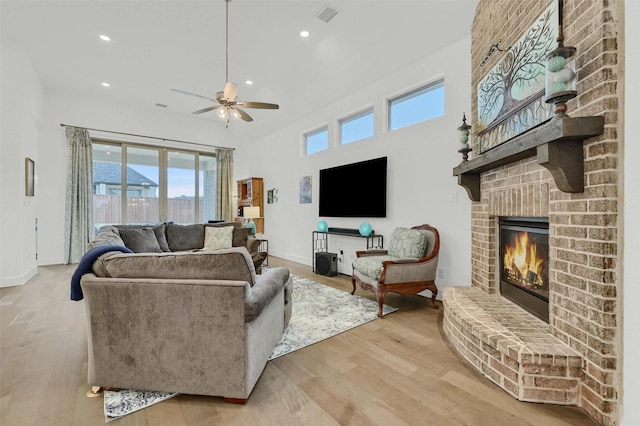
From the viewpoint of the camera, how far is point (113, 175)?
6.57 m

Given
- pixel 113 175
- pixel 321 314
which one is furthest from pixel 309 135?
pixel 113 175

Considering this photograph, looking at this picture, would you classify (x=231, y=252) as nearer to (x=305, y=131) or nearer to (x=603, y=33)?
(x=603, y=33)

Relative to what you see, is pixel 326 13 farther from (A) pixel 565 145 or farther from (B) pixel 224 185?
(B) pixel 224 185

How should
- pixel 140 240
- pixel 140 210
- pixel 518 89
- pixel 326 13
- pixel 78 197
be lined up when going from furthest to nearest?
pixel 140 210, pixel 78 197, pixel 140 240, pixel 326 13, pixel 518 89

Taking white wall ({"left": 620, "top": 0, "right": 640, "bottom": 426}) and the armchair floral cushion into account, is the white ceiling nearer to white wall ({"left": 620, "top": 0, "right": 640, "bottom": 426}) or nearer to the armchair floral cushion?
white wall ({"left": 620, "top": 0, "right": 640, "bottom": 426})

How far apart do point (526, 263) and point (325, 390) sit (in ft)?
6.14

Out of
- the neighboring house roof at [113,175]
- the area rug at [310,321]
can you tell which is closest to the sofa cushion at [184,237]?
the area rug at [310,321]

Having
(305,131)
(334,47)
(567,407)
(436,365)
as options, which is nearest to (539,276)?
(567,407)

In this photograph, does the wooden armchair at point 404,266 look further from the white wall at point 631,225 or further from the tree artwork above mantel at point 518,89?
the white wall at point 631,225

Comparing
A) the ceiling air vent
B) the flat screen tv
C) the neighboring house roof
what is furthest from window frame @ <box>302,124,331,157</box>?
the neighboring house roof

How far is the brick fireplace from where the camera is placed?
144 cm

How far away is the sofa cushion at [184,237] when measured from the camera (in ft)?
15.5

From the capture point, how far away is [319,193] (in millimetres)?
5441

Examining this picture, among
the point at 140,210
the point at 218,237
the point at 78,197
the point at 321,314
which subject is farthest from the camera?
the point at 140,210
